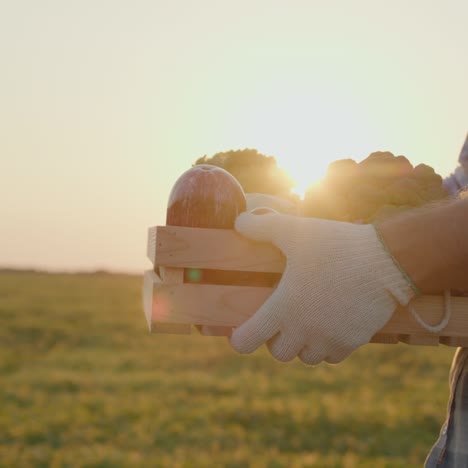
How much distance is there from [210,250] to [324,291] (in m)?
0.28

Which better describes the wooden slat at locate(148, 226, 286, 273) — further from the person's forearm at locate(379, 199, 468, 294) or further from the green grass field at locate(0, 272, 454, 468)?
the green grass field at locate(0, 272, 454, 468)

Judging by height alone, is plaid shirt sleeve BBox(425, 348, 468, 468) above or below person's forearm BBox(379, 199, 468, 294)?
below

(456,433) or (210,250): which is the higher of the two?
(210,250)

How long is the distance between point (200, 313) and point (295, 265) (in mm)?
244

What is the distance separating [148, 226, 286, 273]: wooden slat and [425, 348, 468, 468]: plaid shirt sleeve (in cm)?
62

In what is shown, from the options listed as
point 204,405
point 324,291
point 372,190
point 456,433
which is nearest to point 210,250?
point 324,291

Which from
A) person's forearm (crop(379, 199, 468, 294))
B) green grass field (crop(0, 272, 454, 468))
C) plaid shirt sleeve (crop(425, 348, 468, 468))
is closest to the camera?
person's forearm (crop(379, 199, 468, 294))

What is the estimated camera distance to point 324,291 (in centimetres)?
168

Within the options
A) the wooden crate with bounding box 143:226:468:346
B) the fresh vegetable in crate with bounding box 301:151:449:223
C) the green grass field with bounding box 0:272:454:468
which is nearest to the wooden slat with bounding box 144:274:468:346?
the wooden crate with bounding box 143:226:468:346

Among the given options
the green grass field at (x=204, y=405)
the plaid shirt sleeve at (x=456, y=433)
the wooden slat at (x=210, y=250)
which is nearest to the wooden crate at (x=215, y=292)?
the wooden slat at (x=210, y=250)

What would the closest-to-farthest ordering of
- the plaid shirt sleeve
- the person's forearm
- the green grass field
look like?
the person's forearm < the plaid shirt sleeve < the green grass field

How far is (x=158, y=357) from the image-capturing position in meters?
19.6

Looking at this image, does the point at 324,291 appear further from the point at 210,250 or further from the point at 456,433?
the point at 456,433

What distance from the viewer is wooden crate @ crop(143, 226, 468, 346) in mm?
1740
